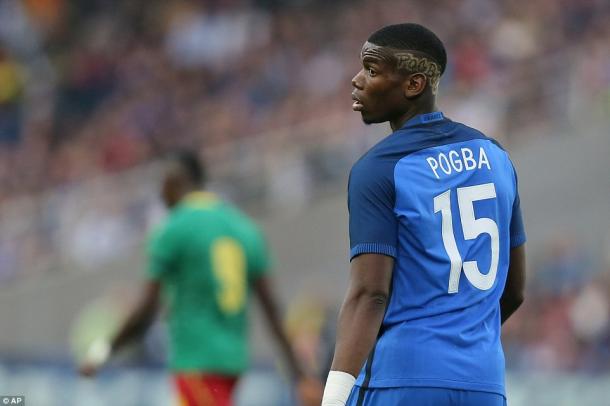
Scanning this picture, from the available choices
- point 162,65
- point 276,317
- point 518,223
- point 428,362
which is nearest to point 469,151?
point 518,223

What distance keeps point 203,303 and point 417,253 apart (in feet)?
11.8

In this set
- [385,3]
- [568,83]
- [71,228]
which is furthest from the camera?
[385,3]

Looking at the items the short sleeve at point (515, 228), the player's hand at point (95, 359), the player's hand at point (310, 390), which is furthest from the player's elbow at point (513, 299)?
the player's hand at point (95, 359)

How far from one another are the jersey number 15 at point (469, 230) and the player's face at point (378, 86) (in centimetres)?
37

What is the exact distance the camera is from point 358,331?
15.5 ft

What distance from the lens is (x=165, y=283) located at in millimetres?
8375

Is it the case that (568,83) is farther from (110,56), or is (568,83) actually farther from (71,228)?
(110,56)

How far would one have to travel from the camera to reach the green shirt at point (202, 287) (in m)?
8.25

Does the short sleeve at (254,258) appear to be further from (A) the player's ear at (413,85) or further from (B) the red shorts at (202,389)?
(A) the player's ear at (413,85)

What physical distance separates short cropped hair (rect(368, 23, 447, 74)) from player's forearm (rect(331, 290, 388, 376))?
85 cm

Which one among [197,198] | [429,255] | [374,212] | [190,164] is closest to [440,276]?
[429,255]

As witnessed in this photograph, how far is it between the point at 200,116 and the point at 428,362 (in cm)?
1731

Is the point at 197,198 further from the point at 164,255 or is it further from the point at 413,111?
the point at 413,111

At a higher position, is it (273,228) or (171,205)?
(273,228)
